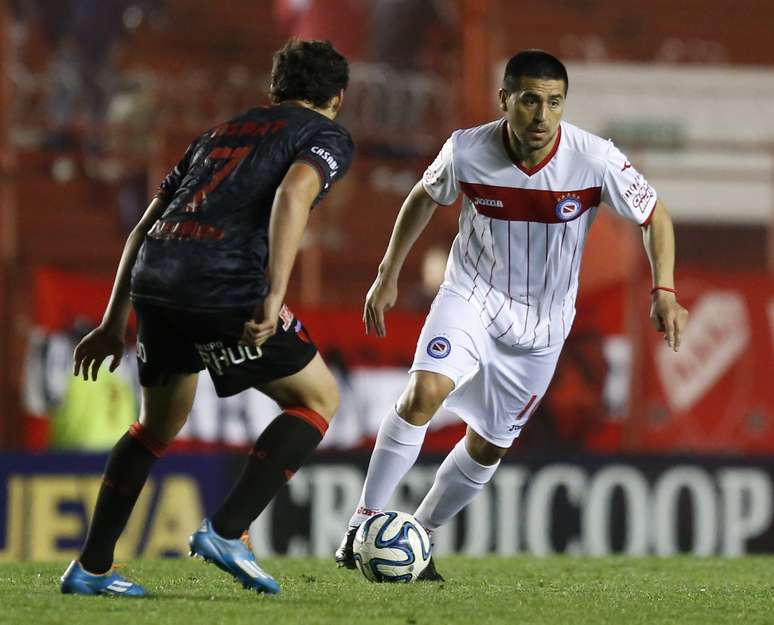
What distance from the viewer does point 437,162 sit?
234 inches

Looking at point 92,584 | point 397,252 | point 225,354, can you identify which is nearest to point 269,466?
point 225,354

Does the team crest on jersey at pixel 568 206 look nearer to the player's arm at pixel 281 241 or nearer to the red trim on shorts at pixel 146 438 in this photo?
the player's arm at pixel 281 241

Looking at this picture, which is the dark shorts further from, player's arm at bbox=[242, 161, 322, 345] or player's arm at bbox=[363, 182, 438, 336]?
player's arm at bbox=[363, 182, 438, 336]

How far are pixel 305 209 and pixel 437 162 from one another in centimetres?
147

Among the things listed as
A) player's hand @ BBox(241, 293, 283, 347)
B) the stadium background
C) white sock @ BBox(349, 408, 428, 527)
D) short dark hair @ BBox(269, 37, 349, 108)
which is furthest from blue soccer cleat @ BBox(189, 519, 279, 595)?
the stadium background

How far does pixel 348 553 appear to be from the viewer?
591 cm

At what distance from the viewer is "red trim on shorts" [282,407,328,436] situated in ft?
15.7

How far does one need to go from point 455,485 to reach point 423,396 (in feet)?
1.85

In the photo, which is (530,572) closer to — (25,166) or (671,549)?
(671,549)

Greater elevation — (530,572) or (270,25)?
(270,25)

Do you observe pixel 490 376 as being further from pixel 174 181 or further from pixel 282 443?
pixel 174 181

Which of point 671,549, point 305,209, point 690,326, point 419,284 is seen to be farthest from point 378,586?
point 419,284

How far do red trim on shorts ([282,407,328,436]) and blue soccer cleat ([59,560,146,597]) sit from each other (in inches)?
29.0

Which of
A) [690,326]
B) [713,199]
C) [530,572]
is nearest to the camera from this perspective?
[530,572]
